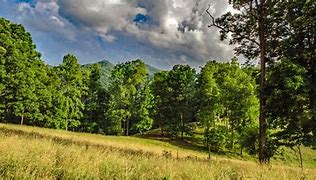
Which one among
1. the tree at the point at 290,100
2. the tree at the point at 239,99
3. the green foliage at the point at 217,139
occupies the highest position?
the tree at the point at 239,99

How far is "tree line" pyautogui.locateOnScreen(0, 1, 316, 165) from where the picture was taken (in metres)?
18.7

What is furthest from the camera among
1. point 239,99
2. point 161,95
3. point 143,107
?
point 161,95

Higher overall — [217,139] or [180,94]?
[180,94]

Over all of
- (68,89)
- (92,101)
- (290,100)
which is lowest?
(290,100)

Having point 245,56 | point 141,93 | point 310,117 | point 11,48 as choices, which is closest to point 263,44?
point 245,56

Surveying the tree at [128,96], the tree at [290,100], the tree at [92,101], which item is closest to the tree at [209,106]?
the tree at [128,96]

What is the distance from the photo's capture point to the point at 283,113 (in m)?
19.1

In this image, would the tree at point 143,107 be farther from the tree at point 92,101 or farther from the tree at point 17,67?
the tree at point 17,67

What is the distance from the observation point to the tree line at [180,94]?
18719 mm

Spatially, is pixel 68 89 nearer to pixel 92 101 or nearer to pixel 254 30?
pixel 92 101

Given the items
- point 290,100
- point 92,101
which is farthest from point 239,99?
point 290,100

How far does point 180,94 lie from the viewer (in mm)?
64250

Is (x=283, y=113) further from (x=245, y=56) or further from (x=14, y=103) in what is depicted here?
(x=14, y=103)

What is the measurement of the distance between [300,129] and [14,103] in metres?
36.1
